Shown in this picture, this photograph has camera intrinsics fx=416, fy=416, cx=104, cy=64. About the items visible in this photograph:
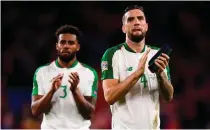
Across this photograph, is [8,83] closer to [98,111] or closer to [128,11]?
[98,111]

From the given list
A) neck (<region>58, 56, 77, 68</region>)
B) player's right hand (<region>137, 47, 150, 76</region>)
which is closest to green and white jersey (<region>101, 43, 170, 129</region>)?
player's right hand (<region>137, 47, 150, 76</region>)

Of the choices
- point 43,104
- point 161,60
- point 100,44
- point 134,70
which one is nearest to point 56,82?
point 43,104

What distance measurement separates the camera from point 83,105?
3.80 metres

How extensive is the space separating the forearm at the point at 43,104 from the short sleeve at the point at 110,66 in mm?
621

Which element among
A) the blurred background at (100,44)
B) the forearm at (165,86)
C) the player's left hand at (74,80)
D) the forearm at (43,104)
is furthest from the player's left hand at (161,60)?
the blurred background at (100,44)

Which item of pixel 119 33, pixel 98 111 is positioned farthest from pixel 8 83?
pixel 119 33

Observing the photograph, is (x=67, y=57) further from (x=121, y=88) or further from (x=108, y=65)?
(x=121, y=88)

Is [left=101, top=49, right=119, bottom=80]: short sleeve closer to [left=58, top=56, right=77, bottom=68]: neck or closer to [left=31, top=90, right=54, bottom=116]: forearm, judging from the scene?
[left=31, top=90, right=54, bottom=116]: forearm

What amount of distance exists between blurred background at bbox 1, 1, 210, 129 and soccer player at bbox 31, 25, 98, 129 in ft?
7.52

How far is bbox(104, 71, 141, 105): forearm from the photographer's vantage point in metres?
3.03

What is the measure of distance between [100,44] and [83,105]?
302cm

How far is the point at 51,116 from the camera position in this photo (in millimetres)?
3883

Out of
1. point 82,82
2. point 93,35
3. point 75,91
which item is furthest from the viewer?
point 93,35

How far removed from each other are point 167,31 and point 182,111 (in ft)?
4.50
